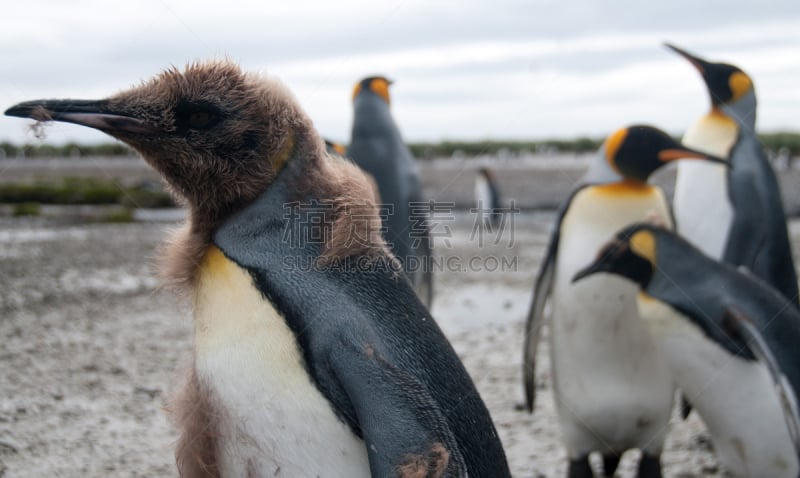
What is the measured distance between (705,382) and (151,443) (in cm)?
234

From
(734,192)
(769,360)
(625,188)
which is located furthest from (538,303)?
(734,192)

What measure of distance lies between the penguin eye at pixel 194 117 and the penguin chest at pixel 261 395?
256 mm

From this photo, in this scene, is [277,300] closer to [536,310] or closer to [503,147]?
[536,310]

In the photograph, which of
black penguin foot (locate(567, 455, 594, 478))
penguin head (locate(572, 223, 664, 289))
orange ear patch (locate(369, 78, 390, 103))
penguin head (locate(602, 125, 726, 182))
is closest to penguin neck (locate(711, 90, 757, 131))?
penguin head (locate(602, 125, 726, 182))

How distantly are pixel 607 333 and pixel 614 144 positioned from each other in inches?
37.1

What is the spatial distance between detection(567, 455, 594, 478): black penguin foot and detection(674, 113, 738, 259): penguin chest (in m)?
1.71

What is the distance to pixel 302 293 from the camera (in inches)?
56.4

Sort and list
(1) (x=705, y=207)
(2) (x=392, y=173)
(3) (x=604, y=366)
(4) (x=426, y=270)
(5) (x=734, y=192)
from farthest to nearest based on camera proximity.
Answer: (2) (x=392, y=173)
(4) (x=426, y=270)
(1) (x=705, y=207)
(5) (x=734, y=192)
(3) (x=604, y=366)

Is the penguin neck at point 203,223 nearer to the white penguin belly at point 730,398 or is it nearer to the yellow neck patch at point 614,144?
the white penguin belly at point 730,398

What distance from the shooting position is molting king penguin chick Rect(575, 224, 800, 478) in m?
2.72

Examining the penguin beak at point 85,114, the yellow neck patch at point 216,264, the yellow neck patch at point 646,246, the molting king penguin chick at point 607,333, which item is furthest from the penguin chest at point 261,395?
the molting king penguin chick at point 607,333

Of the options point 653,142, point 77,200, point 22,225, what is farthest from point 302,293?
point 77,200

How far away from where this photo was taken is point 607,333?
3305 millimetres

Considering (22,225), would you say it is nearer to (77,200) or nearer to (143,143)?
(77,200)
